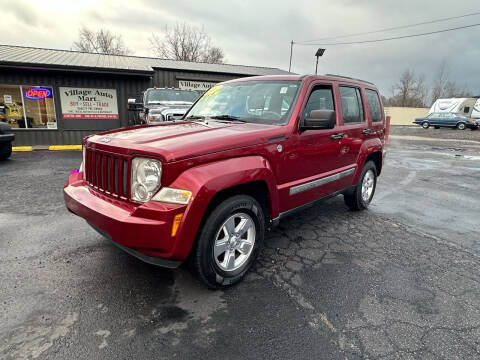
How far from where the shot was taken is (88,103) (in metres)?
12.5

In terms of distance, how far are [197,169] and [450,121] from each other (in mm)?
32130

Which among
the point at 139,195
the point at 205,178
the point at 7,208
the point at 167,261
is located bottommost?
the point at 7,208

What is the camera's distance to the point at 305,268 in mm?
3016

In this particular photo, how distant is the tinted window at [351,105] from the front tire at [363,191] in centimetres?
88

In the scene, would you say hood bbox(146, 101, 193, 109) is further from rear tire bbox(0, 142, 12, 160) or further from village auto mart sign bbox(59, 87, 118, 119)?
village auto mart sign bbox(59, 87, 118, 119)

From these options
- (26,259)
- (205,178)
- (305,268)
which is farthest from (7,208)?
(305,268)

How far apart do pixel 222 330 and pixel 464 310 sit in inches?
79.5

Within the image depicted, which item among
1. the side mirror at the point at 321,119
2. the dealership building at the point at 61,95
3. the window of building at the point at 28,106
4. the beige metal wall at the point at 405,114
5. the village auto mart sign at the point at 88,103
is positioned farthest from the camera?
the beige metal wall at the point at 405,114

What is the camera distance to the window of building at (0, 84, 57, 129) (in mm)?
11547

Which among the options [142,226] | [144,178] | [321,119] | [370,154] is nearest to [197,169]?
[144,178]

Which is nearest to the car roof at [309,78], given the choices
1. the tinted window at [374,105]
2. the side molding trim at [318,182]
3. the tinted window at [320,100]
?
the tinted window at [320,100]

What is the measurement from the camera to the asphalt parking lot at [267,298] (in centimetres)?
199

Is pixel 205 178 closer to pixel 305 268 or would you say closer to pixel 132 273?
pixel 132 273

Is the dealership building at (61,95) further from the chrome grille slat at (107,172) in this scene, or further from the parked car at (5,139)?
the chrome grille slat at (107,172)
